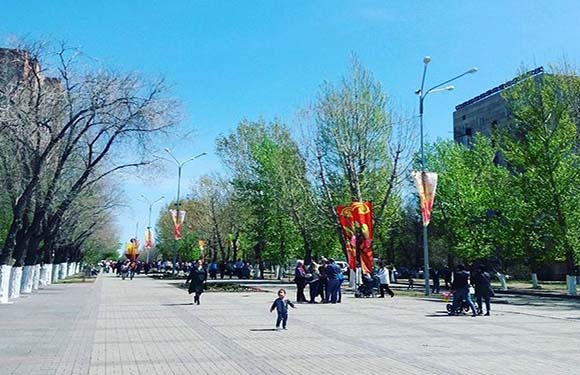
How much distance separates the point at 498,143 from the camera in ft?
123

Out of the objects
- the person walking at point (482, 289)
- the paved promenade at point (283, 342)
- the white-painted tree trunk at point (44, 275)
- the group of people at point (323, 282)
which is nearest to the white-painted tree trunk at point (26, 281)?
the white-painted tree trunk at point (44, 275)

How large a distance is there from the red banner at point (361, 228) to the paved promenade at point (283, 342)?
10.3 meters

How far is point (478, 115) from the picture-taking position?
84.4m

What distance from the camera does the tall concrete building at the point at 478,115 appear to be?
79.0 m

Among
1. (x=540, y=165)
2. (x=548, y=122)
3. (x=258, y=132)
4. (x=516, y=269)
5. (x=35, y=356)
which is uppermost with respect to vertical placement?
(x=258, y=132)

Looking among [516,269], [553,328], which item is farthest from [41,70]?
[516,269]

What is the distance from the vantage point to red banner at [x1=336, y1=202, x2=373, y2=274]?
103 ft

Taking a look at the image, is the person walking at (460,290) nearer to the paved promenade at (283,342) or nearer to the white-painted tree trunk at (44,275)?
the paved promenade at (283,342)

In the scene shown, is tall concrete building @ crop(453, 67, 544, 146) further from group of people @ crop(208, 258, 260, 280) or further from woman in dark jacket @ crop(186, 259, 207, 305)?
woman in dark jacket @ crop(186, 259, 207, 305)

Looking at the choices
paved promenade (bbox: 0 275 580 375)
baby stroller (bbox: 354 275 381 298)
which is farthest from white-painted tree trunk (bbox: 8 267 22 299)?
baby stroller (bbox: 354 275 381 298)

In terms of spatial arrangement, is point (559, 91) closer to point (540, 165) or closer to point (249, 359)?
point (540, 165)

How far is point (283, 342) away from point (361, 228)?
64.3ft

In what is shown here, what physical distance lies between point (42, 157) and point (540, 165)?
82.9 ft

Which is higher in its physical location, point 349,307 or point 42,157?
point 42,157
